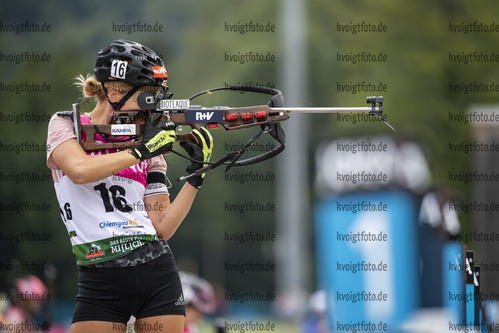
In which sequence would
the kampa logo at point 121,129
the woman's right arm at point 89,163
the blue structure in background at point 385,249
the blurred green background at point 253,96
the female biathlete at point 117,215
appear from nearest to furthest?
the woman's right arm at point 89,163
the female biathlete at point 117,215
the kampa logo at point 121,129
the blue structure in background at point 385,249
the blurred green background at point 253,96

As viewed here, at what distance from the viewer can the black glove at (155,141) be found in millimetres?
5074

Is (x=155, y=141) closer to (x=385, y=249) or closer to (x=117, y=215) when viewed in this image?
(x=117, y=215)

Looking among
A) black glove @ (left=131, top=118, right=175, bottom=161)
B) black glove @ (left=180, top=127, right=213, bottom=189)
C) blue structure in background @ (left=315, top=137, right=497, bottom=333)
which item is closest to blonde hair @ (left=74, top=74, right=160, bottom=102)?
black glove @ (left=131, top=118, right=175, bottom=161)

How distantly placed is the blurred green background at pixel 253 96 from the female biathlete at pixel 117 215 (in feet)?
32.1

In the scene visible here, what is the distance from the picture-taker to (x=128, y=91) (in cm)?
535

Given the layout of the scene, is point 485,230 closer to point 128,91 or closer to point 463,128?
point 128,91

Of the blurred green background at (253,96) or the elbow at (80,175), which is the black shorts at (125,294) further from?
the blurred green background at (253,96)

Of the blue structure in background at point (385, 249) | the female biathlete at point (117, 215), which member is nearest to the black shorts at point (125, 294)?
the female biathlete at point (117, 215)

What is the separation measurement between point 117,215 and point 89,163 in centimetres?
36

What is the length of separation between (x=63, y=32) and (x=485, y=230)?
198 feet

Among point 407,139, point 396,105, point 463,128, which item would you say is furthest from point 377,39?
point 407,139

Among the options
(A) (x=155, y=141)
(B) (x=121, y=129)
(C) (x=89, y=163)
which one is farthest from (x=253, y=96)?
(C) (x=89, y=163)

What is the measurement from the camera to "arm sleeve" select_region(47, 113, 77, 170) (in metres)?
5.16

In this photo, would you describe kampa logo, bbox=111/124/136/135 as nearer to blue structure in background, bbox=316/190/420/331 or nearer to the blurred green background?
blue structure in background, bbox=316/190/420/331
